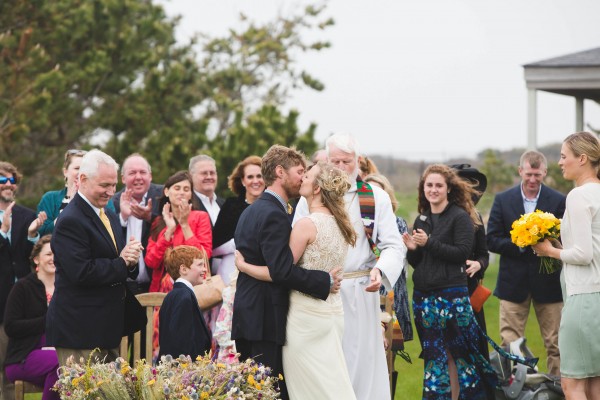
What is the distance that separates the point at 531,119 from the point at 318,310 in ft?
32.8

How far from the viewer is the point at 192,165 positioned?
30.8 ft

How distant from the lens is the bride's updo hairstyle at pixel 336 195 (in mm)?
6273

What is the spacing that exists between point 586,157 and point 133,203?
4.17m

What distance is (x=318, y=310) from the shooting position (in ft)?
20.5

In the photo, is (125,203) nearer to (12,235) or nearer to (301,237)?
(12,235)

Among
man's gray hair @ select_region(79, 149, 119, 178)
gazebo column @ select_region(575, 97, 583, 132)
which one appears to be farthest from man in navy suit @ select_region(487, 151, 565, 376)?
gazebo column @ select_region(575, 97, 583, 132)

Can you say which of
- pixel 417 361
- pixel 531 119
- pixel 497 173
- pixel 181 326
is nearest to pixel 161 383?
pixel 181 326

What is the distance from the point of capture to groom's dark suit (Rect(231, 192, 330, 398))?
240 inches

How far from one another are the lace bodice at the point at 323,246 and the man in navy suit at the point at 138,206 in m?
2.78

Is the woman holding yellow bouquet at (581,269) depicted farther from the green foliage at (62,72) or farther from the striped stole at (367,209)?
the green foliage at (62,72)

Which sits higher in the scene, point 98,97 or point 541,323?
point 98,97

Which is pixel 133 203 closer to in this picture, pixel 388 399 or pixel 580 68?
pixel 388 399

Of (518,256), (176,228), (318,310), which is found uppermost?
(176,228)

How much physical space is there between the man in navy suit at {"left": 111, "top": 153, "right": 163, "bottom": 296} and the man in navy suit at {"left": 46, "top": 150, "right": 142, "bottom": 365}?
6.75 ft
